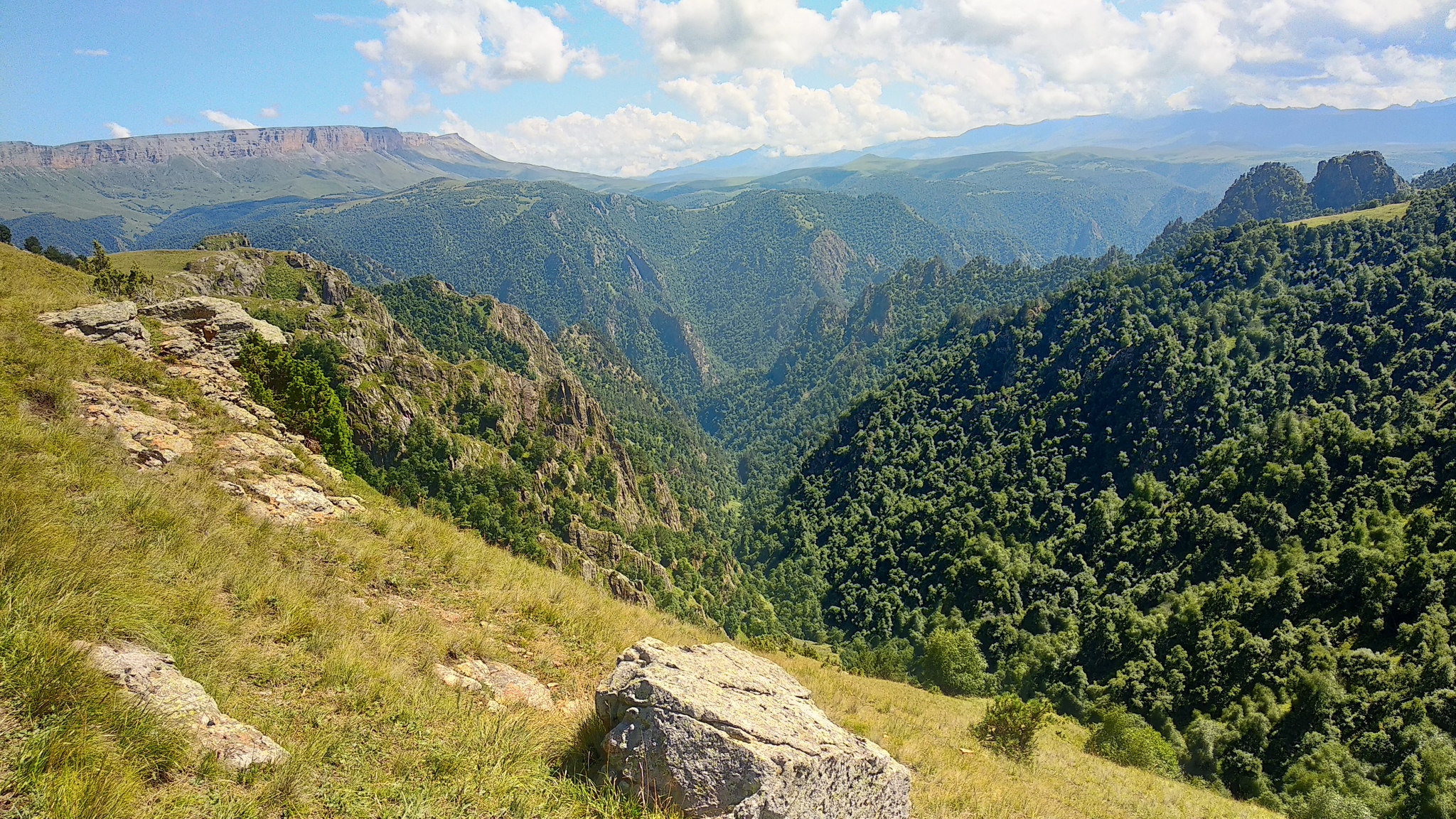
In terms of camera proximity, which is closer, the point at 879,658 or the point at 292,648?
the point at 292,648

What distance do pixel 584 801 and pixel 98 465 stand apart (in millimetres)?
10592

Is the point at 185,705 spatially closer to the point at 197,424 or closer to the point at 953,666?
the point at 197,424

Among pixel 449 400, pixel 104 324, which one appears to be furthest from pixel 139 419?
pixel 449 400

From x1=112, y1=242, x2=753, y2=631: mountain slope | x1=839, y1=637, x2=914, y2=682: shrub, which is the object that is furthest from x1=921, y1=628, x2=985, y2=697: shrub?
x1=112, y1=242, x2=753, y2=631: mountain slope

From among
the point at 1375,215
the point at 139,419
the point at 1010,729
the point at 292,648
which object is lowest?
the point at 1010,729

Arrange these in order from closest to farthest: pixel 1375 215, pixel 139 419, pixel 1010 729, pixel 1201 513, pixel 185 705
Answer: pixel 185 705
pixel 139 419
pixel 1010 729
pixel 1201 513
pixel 1375 215

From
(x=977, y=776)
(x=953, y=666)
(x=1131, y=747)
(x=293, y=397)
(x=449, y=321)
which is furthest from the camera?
(x=449, y=321)

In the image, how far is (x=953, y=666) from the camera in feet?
199

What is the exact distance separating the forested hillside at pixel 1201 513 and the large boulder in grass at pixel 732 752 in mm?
32622

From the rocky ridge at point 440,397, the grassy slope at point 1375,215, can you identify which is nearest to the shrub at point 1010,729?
the rocky ridge at point 440,397

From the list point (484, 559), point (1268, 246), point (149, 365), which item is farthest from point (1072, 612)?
point (1268, 246)

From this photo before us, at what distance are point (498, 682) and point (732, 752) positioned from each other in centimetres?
456

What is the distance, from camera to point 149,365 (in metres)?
18.6

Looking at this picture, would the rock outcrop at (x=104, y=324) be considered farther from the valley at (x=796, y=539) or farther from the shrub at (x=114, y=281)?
the shrub at (x=114, y=281)
